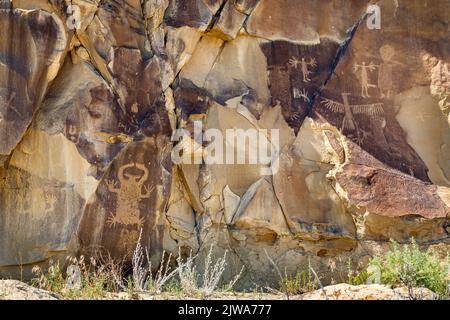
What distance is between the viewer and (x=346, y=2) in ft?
23.3

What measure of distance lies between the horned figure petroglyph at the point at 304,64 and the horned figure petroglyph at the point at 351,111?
11.0 inches

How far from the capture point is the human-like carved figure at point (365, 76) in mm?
6930

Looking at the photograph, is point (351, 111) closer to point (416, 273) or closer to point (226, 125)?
point (226, 125)

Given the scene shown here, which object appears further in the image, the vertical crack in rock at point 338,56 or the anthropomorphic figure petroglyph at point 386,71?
the anthropomorphic figure petroglyph at point 386,71

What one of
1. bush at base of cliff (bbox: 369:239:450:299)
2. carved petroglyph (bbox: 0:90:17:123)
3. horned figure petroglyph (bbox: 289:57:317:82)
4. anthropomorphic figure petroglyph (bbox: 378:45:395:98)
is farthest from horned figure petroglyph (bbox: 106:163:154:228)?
anthropomorphic figure petroglyph (bbox: 378:45:395:98)

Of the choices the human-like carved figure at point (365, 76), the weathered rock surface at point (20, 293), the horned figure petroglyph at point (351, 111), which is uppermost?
the human-like carved figure at point (365, 76)

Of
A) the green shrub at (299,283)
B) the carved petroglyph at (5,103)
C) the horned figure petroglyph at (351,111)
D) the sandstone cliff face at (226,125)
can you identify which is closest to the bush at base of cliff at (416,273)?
the green shrub at (299,283)

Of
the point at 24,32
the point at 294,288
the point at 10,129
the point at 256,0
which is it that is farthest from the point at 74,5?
the point at 294,288

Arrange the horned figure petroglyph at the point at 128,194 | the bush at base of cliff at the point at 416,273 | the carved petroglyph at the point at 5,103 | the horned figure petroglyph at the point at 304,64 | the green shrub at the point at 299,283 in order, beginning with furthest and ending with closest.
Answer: the horned figure petroglyph at the point at 304,64 < the horned figure petroglyph at the point at 128,194 < the green shrub at the point at 299,283 < the carved petroglyph at the point at 5,103 < the bush at base of cliff at the point at 416,273

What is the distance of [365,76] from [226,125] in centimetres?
140

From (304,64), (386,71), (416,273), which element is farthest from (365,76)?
(416,273)

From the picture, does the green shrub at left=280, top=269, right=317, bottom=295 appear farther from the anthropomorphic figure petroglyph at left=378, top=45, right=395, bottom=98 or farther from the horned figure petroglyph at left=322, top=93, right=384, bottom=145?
the anthropomorphic figure petroglyph at left=378, top=45, right=395, bottom=98

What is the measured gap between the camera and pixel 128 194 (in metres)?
6.29

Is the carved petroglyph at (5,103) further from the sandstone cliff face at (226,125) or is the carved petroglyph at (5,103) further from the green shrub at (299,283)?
the green shrub at (299,283)
